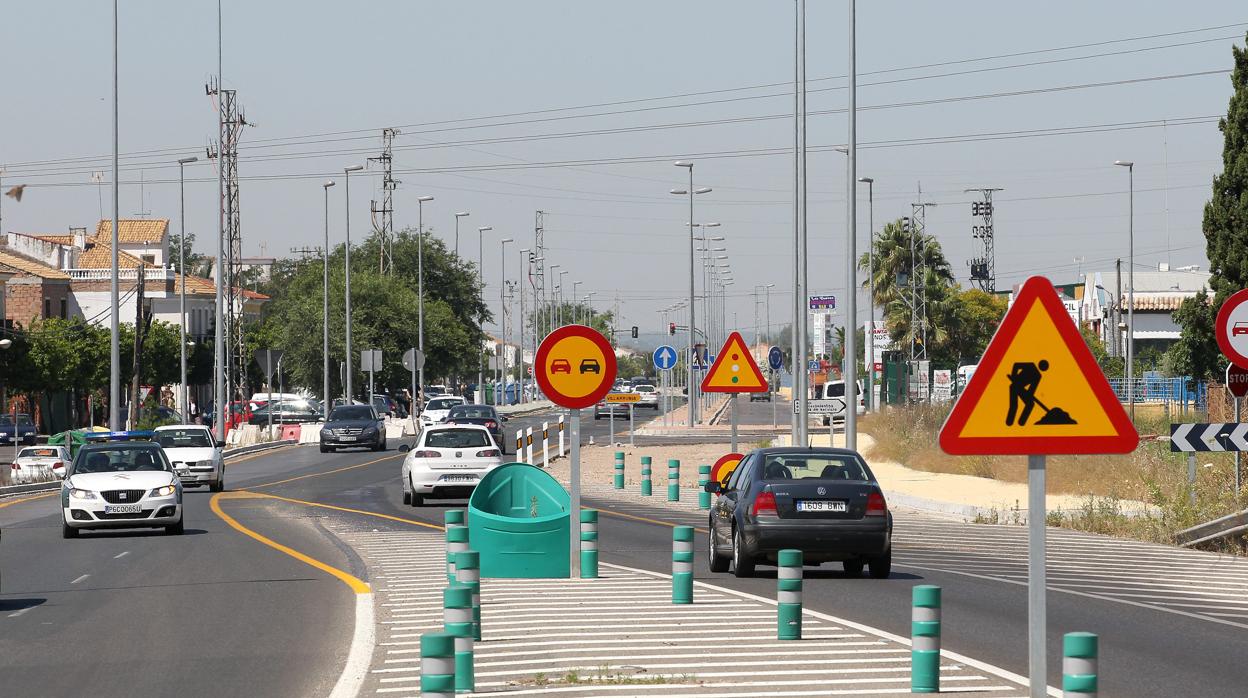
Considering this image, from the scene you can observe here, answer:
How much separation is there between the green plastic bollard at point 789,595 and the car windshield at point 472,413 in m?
38.6

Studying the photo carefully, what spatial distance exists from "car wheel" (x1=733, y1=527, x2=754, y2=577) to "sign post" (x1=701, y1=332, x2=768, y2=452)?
11.2 metres

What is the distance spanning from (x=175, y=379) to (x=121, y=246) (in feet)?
124

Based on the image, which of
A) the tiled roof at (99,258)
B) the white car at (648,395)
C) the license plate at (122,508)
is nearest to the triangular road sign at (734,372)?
the license plate at (122,508)

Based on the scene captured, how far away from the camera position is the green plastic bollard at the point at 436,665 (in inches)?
323

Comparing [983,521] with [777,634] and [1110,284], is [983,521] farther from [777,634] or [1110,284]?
[1110,284]

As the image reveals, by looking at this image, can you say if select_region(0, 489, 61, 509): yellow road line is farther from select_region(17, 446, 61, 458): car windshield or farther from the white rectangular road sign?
the white rectangular road sign

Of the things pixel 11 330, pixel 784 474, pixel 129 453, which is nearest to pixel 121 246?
pixel 11 330

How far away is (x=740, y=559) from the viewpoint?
717 inches

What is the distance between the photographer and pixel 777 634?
12906mm

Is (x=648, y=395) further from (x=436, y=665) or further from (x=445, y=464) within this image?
(x=436, y=665)

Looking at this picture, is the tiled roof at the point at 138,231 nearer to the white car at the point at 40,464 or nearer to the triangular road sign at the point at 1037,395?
the white car at the point at 40,464

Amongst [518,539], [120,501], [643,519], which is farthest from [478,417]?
[518,539]

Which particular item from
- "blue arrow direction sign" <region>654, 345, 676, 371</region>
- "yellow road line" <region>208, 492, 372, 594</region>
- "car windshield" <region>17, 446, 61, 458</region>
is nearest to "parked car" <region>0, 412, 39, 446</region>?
"car windshield" <region>17, 446, 61, 458</region>

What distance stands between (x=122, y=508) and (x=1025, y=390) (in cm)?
2090
